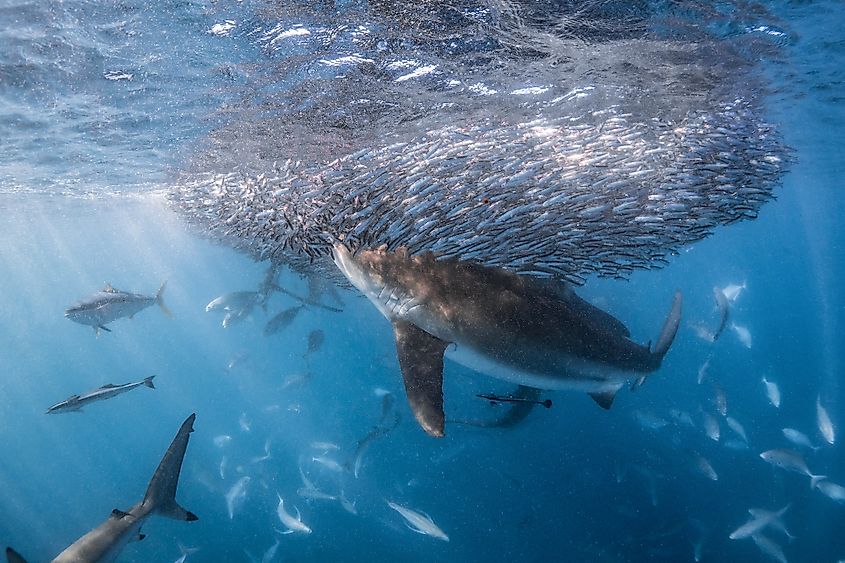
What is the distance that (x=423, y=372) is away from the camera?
15.1 ft

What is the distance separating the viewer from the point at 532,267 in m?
6.65

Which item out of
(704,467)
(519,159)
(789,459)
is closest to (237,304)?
(519,159)

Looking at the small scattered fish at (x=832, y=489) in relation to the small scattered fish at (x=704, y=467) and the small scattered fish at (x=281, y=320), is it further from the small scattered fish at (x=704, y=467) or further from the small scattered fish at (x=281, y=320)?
the small scattered fish at (x=281, y=320)

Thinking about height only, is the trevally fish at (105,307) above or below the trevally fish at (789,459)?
above

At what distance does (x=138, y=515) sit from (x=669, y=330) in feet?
27.3

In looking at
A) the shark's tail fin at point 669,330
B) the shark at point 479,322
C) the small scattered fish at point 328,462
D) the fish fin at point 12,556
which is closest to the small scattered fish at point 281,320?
the small scattered fish at point 328,462

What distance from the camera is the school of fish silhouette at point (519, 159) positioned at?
20.1ft

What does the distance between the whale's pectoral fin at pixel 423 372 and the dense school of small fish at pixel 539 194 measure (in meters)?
1.14

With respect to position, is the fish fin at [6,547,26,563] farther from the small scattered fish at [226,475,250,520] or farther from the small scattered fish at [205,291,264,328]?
the small scattered fish at [226,475,250,520]

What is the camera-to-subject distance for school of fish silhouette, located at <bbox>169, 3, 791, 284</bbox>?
611 cm

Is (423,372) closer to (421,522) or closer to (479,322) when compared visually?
(479,322)

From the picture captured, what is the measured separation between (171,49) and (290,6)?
2352 millimetres

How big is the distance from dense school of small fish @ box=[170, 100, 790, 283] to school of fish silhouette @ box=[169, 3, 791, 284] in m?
0.03

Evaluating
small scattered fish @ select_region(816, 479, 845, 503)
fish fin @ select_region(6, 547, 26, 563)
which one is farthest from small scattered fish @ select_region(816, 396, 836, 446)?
fish fin @ select_region(6, 547, 26, 563)
